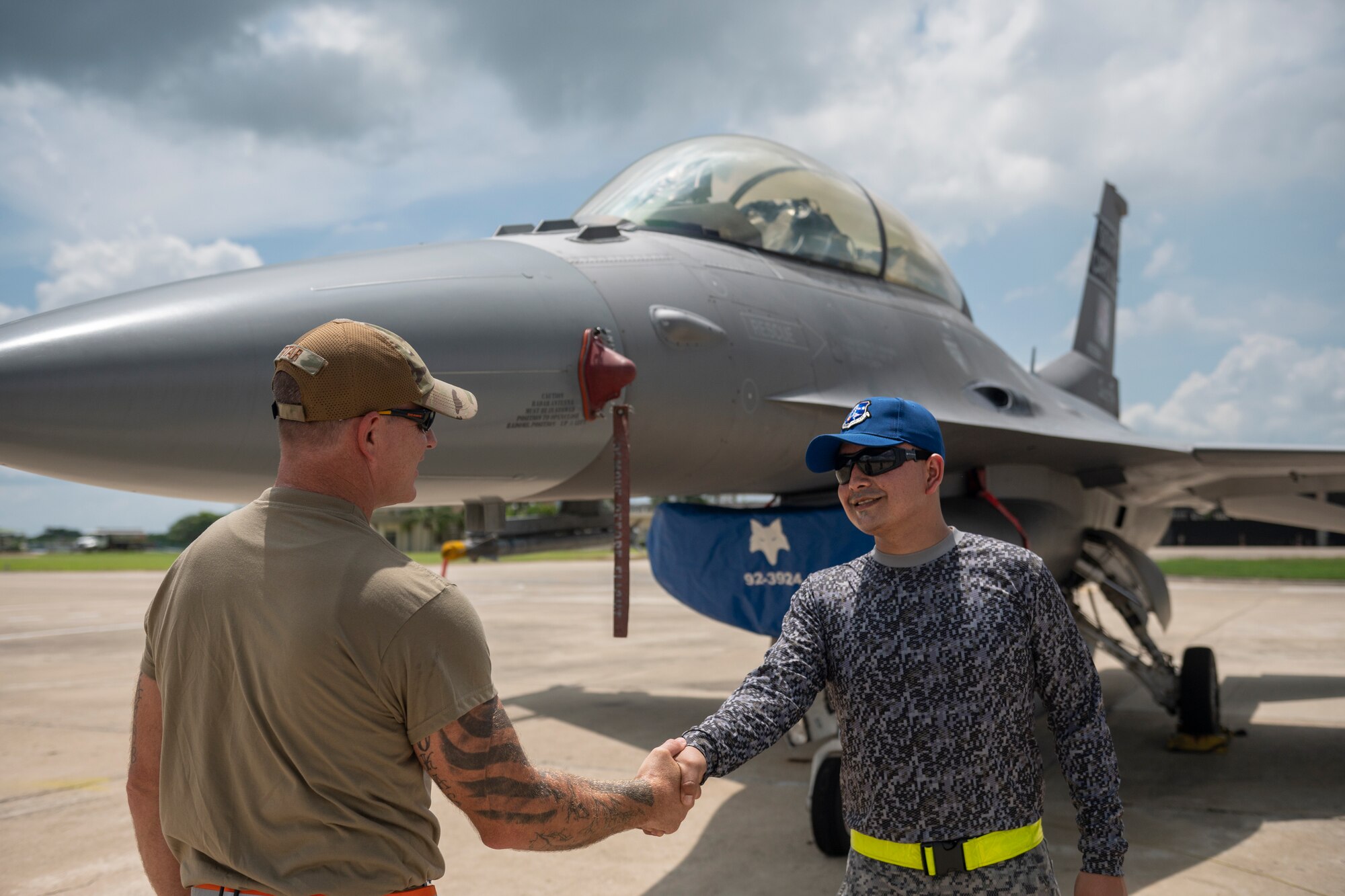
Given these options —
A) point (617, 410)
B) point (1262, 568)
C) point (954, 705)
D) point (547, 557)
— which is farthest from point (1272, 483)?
point (547, 557)

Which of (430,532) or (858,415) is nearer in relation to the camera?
(858,415)

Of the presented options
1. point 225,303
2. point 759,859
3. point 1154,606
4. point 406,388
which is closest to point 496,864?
point 759,859

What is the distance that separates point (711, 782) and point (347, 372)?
4.39m

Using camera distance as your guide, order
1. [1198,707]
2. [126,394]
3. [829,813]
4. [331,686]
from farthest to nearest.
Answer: [1198,707] < [829,813] < [126,394] < [331,686]

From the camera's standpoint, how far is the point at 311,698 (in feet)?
4.44

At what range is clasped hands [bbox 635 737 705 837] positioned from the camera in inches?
68.5

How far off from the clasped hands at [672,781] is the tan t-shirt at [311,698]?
1.45 feet

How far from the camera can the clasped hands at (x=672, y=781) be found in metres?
1.74

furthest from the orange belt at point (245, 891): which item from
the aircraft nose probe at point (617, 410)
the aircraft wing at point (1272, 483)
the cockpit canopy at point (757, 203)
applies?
the aircraft wing at point (1272, 483)

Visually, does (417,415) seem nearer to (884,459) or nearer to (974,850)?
(884,459)

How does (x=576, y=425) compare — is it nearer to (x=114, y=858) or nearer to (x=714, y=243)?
(x=714, y=243)

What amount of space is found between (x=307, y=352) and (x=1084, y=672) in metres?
1.50

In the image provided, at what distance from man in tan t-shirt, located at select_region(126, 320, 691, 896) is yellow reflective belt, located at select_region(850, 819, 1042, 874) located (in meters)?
0.60

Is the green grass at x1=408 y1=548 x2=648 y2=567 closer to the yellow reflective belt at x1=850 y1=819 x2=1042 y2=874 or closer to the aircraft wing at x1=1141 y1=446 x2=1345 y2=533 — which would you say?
the aircraft wing at x1=1141 y1=446 x2=1345 y2=533
